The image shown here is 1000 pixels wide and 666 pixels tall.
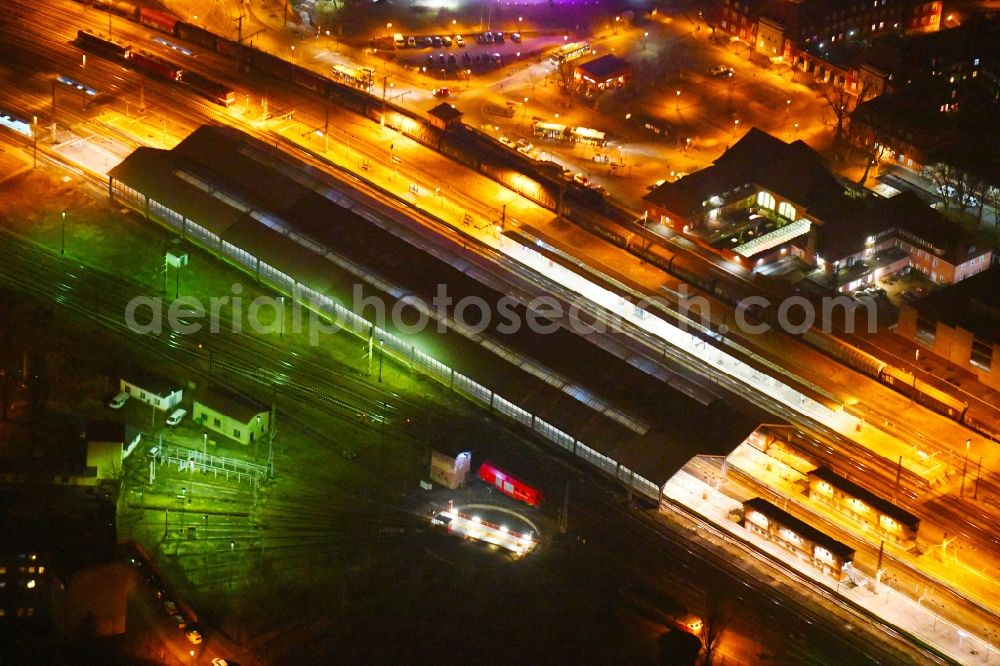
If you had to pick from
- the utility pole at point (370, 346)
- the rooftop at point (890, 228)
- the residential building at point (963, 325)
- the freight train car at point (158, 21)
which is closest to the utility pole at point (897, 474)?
the residential building at point (963, 325)

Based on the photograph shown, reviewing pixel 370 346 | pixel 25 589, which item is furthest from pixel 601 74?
pixel 25 589

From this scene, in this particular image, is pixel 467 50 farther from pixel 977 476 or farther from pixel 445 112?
pixel 977 476

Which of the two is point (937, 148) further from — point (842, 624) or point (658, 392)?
point (842, 624)

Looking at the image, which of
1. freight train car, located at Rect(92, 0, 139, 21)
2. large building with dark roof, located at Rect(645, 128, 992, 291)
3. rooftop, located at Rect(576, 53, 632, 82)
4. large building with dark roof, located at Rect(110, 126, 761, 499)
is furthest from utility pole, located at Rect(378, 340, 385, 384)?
freight train car, located at Rect(92, 0, 139, 21)

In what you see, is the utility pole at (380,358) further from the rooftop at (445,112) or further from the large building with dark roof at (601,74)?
the large building with dark roof at (601,74)

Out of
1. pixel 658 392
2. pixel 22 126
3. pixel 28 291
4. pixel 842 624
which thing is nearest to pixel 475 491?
pixel 658 392

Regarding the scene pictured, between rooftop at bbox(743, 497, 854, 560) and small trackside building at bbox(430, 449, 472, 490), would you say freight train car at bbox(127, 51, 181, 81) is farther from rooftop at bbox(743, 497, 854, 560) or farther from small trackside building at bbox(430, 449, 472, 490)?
rooftop at bbox(743, 497, 854, 560)
